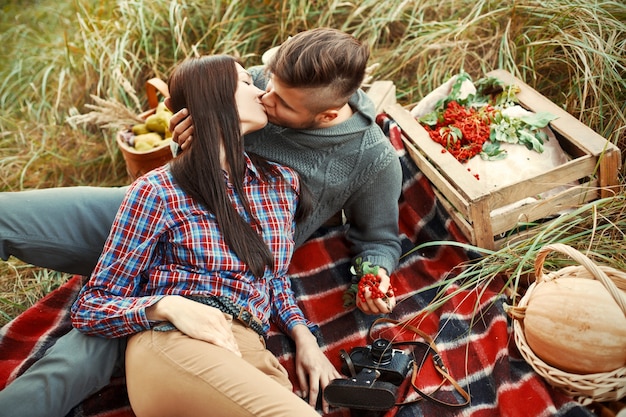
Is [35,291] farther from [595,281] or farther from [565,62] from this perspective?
[565,62]

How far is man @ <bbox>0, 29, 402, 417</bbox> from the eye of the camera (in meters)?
2.09

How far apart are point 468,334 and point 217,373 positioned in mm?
1050

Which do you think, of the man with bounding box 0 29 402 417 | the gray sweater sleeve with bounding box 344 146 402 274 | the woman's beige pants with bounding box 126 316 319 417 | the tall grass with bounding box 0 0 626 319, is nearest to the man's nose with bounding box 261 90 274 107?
the man with bounding box 0 29 402 417

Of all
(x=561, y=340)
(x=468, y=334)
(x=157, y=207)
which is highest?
(x=157, y=207)

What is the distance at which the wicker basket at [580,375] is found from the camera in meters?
1.99

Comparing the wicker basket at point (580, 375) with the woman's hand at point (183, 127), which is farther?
the woman's hand at point (183, 127)

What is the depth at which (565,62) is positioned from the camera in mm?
3025

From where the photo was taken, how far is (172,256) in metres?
2.24

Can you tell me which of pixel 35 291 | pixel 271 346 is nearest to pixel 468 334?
pixel 271 346

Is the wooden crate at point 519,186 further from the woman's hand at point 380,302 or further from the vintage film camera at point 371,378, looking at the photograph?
the vintage film camera at point 371,378

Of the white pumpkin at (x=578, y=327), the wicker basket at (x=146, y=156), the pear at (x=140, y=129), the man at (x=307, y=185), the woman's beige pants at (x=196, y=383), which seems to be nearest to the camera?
the woman's beige pants at (x=196, y=383)

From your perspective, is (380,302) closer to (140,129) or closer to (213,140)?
(213,140)

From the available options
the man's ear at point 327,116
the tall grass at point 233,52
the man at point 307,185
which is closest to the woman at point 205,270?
the man at point 307,185

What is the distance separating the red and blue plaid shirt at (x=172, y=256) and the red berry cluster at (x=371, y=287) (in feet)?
0.86
